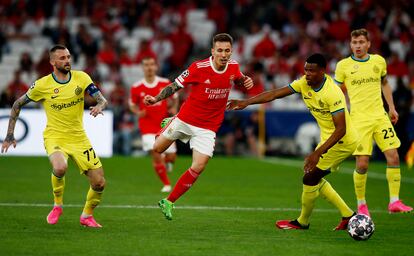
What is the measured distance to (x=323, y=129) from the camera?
1167 cm

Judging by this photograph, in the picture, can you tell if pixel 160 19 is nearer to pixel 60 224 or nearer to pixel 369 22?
pixel 369 22

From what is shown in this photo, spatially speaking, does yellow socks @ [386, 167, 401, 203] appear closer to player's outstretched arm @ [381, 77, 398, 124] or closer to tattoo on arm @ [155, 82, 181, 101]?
player's outstretched arm @ [381, 77, 398, 124]

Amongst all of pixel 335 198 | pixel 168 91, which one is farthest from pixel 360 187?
pixel 168 91

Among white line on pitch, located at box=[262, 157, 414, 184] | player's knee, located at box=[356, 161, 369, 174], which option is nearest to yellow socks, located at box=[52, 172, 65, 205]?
player's knee, located at box=[356, 161, 369, 174]

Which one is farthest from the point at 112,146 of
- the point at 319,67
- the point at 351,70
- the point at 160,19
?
the point at 319,67

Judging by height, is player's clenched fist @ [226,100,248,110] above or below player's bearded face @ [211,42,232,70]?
below

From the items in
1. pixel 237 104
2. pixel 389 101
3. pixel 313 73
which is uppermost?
pixel 313 73

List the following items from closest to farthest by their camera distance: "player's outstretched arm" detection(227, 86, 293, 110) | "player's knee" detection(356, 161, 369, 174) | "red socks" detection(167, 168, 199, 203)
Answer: "player's outstretched arm" detection(227, 86, 293, 110) < "red socks" detection(167, 168, 199, 203) < "player's knee" detection(356, 161, 369, 174)

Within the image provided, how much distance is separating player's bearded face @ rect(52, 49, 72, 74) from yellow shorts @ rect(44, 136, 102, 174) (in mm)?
921

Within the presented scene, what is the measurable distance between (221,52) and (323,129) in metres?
1.74

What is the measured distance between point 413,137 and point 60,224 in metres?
16.4

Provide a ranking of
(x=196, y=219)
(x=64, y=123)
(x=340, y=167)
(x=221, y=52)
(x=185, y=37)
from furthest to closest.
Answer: (x=185, y=37) < (x=340, y=167) < (x=196, y=219) < (x=221, y=52) < (x=64, y=123)

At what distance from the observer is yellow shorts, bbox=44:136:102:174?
11.8 meters

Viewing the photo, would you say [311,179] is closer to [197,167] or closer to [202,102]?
[197,167]
